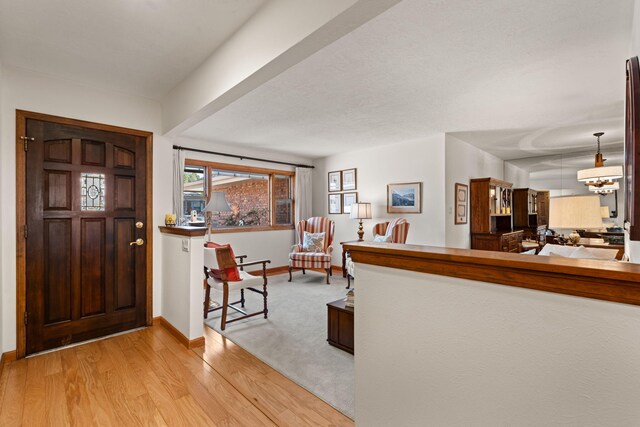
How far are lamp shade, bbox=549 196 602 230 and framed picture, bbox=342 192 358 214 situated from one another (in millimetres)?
3840

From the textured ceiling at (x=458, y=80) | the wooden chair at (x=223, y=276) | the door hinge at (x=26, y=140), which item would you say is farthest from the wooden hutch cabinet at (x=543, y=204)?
the door hinge at (x=26, y=140)

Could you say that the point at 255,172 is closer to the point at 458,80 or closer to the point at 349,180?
the point at 349,180

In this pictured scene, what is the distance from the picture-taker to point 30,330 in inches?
99.3

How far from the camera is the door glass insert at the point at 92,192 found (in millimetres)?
2762

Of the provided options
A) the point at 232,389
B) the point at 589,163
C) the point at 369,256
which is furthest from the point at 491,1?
the point at 589,163

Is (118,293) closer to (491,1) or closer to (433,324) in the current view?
(433,324)

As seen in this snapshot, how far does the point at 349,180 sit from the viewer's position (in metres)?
6.13

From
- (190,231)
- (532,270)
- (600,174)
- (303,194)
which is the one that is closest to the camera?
(532,270)

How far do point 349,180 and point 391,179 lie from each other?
0.97 metres

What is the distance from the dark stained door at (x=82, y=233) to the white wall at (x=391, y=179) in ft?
12.8

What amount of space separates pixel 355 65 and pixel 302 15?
3.68 feet

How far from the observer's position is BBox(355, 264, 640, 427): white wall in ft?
2.45

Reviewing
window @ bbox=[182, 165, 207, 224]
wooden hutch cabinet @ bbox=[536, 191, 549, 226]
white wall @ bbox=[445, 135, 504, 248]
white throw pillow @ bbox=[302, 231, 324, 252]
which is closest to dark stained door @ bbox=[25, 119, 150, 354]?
window @ bbox=[182, 165, 207, 224]

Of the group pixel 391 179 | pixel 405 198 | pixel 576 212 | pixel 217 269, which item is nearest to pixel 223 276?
pixel 217 269
